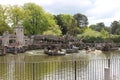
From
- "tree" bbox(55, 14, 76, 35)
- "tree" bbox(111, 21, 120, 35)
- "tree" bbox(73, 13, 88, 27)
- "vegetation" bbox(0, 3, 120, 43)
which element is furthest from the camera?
"tree" bbox(111, 21, 120, 35)

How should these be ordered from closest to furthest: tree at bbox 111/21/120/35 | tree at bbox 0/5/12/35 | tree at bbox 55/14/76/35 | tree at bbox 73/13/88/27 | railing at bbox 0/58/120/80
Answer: railing at bbox 0/58/120/80, tree at bbox 0/5/12/35, tree at bbox 55/14/76/35, tree at bbox 73/13/88/27, tree at bbox 111/21/120/35

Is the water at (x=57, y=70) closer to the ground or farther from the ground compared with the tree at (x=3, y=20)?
closer to the ground

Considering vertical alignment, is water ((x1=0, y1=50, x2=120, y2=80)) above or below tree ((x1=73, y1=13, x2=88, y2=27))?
→ below

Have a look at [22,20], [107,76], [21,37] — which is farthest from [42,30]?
[107,76]

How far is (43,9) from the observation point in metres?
99.7

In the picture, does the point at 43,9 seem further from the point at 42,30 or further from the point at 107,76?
the point at 107,76

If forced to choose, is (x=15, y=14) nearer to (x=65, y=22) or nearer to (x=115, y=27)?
(x=65, y=22)

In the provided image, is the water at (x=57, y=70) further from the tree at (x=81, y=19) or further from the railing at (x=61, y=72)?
the tree at (x=81, y=19)

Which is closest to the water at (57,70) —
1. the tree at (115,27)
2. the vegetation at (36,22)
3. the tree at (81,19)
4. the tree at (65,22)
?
the vegetation at (36,22)

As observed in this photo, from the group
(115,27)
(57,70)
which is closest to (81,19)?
(115,27)

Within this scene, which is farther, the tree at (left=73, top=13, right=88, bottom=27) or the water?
the tree at (left=73, top=13, right=88, bottom=27)

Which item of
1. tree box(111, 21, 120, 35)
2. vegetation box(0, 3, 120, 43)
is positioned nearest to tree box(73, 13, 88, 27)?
vegetation box(0, 3, 120, 43)

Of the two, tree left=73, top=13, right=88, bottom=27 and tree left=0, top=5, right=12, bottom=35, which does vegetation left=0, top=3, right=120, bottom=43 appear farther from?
tree left=73, top=13, right=88, bottom=27

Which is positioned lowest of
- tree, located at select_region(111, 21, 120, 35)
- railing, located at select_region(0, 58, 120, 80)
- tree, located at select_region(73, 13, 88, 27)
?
railing, located at select_region(0, 58, 120, 80)
